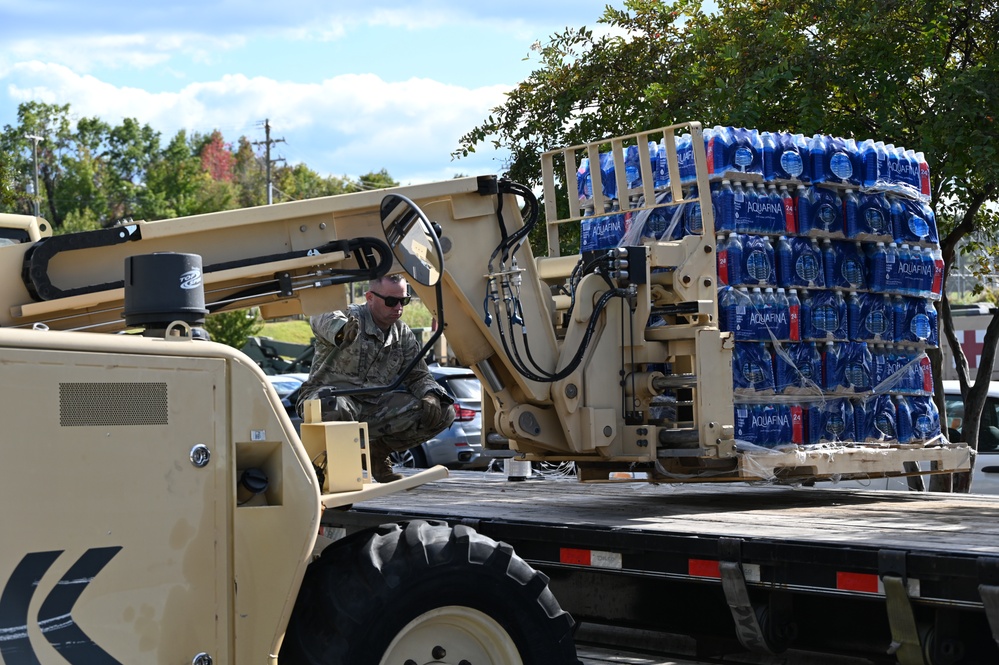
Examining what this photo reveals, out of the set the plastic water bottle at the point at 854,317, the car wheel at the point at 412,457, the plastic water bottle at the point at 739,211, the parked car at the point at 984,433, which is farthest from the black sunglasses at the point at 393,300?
the car wheel at the point at 412,457

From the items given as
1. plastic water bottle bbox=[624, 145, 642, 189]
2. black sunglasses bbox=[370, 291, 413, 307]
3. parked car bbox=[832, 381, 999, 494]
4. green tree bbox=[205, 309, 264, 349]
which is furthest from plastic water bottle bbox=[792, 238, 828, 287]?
green tree bbox=[205, 309, 264, 349]

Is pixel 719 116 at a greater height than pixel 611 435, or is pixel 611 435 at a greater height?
pixel 719 116

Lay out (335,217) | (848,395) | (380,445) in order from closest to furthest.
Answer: (335,217)
(848,395)
(380,445)

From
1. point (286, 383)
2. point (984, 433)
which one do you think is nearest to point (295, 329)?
point (286, 383)

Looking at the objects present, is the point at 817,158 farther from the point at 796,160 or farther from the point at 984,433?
the point at 984,433

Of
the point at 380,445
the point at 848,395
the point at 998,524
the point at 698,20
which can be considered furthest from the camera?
the point at 698,20

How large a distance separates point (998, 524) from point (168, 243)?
173 inches

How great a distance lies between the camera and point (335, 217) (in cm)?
627

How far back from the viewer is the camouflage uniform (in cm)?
912

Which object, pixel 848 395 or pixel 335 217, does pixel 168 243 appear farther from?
pixel 848 395

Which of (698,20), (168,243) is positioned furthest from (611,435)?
(698,20)

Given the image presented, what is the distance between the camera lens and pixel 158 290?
4734 millimetres

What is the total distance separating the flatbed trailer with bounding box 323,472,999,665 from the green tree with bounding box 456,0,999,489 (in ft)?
13.4

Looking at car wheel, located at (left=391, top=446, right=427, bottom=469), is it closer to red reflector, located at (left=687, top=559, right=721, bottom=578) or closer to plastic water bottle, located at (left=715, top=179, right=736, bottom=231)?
plastic water bottle, located at (left=715, top=179, right=736, bottom=231)
